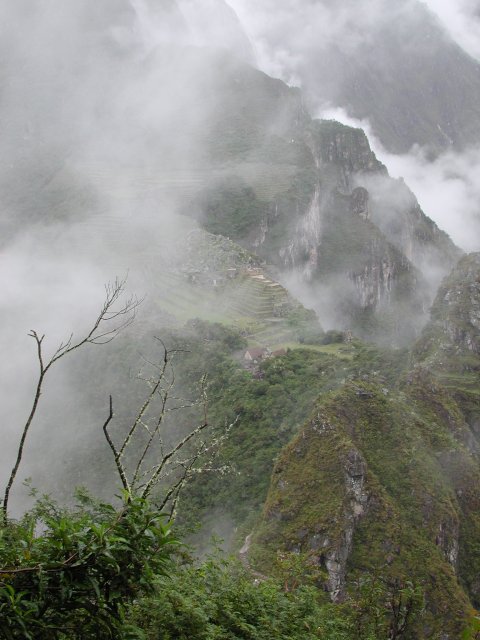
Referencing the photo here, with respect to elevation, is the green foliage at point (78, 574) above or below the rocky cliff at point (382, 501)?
below

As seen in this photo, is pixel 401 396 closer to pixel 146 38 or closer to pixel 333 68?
pixel 146 38

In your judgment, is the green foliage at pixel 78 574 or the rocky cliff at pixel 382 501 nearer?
the green foliage at pixel 78 574

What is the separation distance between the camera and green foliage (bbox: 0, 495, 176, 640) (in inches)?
149

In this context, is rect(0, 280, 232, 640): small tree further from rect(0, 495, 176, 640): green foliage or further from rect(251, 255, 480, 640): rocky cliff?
rect(251, 255, 480, 640): rocky cliff

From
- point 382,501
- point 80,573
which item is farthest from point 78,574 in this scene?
point 382,501

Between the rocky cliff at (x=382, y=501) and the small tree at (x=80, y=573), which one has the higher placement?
the rocky cliff at (x=382, y=501)

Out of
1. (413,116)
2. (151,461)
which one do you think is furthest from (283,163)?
(413,116)

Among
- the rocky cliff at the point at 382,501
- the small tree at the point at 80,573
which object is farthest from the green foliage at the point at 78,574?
the rocky cliff at the point at 382,501

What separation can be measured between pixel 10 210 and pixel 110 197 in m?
21.7

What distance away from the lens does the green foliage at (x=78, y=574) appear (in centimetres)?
378

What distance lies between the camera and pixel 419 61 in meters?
182

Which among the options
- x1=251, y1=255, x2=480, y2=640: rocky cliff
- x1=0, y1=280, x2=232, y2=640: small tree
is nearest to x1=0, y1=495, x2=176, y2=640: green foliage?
x1=0, y1=280, x2=232, y2=640: small tree

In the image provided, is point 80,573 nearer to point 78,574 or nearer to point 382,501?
point 78,574

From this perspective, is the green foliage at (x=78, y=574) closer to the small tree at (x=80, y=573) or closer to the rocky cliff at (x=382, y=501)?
the small tree at (x=80, y=573)
